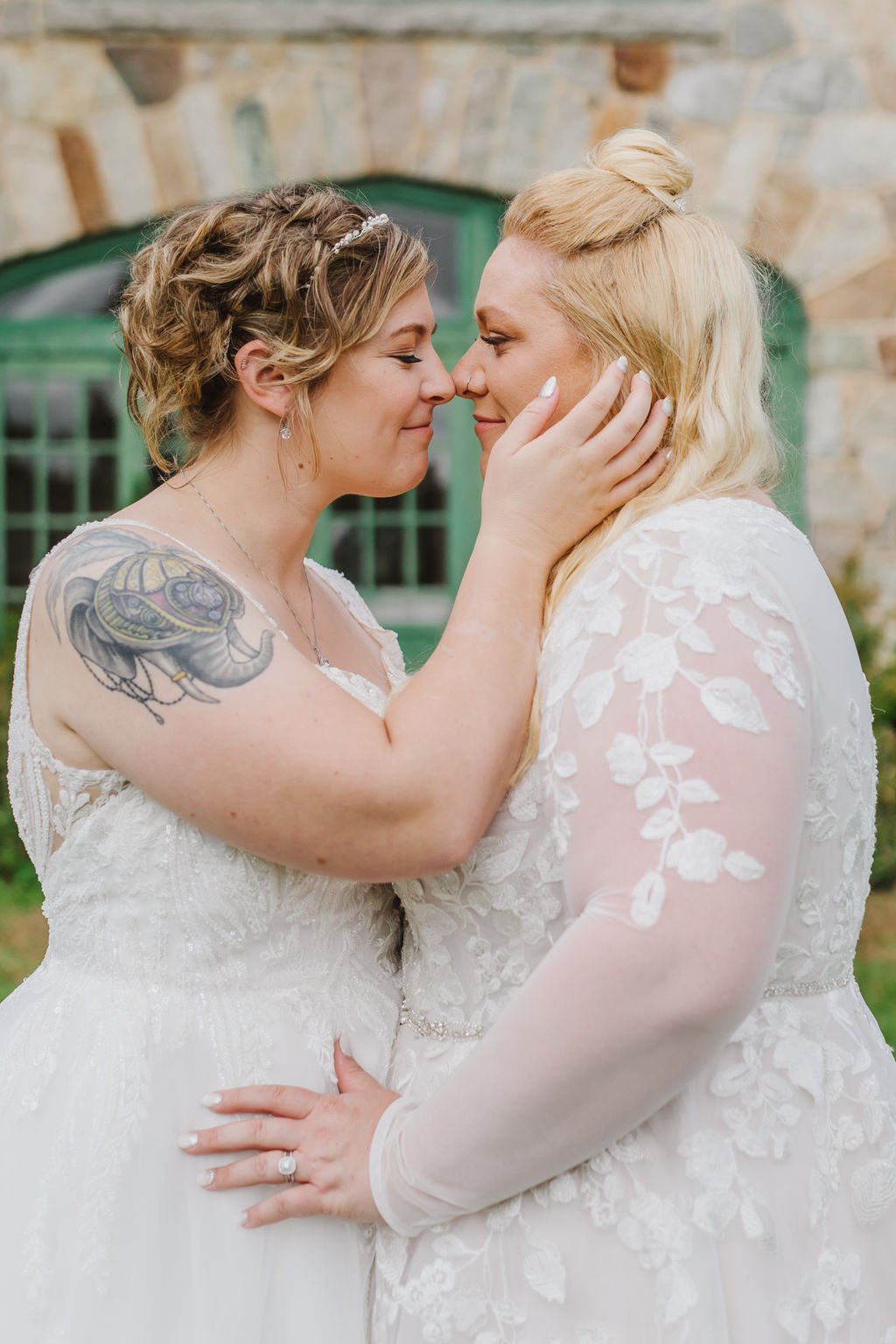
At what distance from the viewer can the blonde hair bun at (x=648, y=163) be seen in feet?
7.10

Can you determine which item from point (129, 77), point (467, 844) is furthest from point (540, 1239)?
point (129, 77)

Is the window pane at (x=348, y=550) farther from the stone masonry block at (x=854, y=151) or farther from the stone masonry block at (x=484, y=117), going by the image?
the stone masonry block at (x=854, y=151)

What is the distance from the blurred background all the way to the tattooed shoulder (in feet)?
16.4

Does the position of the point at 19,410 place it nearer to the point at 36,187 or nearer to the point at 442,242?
the point at 36,187

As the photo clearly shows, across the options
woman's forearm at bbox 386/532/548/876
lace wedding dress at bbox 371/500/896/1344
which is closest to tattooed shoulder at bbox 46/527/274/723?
woman's forearm at bbox 386/532/548/876

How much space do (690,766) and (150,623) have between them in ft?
2.74

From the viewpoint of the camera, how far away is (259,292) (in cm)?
237

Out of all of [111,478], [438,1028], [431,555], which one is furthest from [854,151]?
[438,1028]

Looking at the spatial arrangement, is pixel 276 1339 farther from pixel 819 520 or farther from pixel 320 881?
pixel 819 520

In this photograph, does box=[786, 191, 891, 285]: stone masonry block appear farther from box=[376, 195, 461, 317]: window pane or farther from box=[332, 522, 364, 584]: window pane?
box=[332, 522, 364, 584]: window pane

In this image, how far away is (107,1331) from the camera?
1.97 metres

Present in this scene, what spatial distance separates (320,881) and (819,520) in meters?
5.87

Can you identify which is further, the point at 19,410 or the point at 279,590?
the point at 19,410

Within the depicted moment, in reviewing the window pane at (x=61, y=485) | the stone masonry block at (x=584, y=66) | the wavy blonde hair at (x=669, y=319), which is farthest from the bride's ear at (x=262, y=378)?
the window pane at (x=61, y=485)
